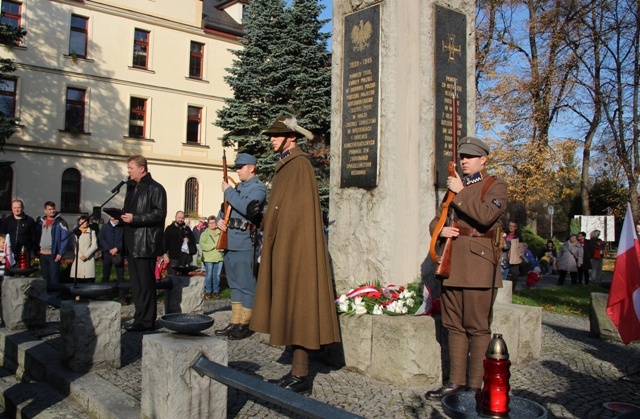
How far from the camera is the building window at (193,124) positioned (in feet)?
119

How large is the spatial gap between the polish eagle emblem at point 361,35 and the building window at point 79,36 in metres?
28.4

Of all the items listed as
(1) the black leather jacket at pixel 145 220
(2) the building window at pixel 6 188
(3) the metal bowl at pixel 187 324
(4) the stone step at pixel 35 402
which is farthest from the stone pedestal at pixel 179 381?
(2) the building window at pixel 6 188

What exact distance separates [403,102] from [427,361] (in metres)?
2.84

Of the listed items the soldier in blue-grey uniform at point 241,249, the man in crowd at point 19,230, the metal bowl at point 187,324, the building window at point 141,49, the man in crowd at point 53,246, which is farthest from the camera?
the building window at point 141,49

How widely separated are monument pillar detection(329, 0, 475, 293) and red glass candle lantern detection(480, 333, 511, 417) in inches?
171

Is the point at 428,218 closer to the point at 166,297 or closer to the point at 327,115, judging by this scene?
the point at 166,297

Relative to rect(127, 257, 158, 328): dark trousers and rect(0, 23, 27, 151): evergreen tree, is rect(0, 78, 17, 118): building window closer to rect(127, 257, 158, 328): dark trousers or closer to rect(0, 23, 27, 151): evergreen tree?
rect(0, 23, 27, 151): evergreen tree

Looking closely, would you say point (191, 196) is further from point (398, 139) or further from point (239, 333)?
point (398, 139)

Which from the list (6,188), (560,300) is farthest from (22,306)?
(6,188)

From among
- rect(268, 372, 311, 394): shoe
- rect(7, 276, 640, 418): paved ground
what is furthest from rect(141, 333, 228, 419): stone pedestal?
rect(268, 372, 311, 394): shoe

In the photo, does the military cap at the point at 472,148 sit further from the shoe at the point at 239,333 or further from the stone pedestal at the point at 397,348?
the shoe at the point at 239,333

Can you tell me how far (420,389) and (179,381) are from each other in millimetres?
2187

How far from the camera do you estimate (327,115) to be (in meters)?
23.5

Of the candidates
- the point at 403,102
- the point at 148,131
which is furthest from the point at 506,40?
the point at 403,102
